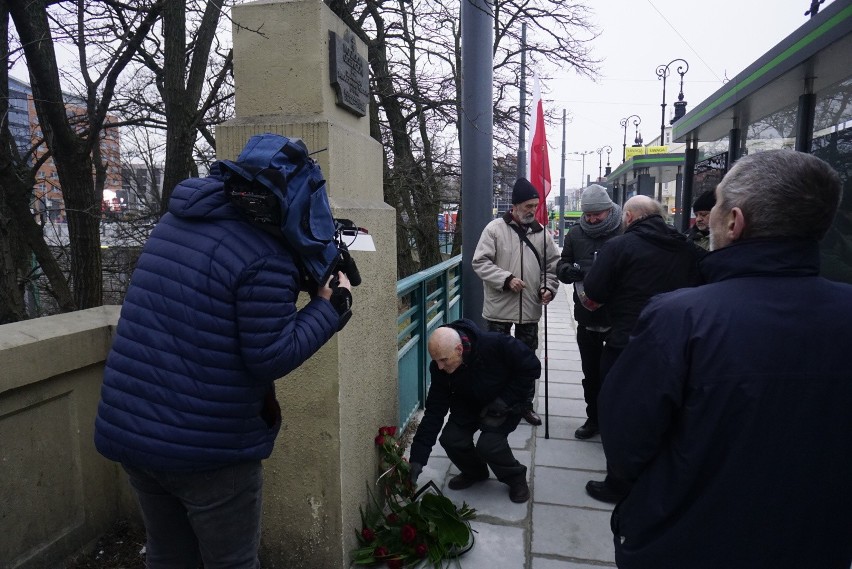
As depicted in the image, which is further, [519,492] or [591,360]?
[591,360]

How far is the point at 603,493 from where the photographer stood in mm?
3500

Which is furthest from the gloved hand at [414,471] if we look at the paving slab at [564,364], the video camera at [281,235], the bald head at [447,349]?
the paving slab at [564,364]

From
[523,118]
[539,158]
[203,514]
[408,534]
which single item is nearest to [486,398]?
[408,534]

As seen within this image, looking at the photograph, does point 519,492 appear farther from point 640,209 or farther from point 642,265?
point 640,209

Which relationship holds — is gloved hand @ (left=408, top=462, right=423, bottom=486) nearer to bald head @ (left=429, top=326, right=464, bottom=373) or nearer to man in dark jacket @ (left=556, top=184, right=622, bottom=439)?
bald head @ (left=429, top=326, right=464, bottom=373)

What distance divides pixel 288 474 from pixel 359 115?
1.81 meters

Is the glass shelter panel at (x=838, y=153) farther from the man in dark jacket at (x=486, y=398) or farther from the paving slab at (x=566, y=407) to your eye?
the man in dark jacket at (x=486, y=398)

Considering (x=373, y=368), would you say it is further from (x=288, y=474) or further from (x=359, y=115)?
(x=359, y=115)

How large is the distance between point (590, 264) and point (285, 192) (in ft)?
11.0

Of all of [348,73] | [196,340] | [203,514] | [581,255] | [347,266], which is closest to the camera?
[196,340]

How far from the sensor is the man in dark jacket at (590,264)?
436cm

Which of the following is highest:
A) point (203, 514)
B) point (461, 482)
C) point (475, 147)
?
point (475, 147)

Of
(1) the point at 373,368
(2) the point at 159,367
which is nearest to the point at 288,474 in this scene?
(1) the point at 373,368

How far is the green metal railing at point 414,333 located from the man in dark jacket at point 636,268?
58.7 inches
